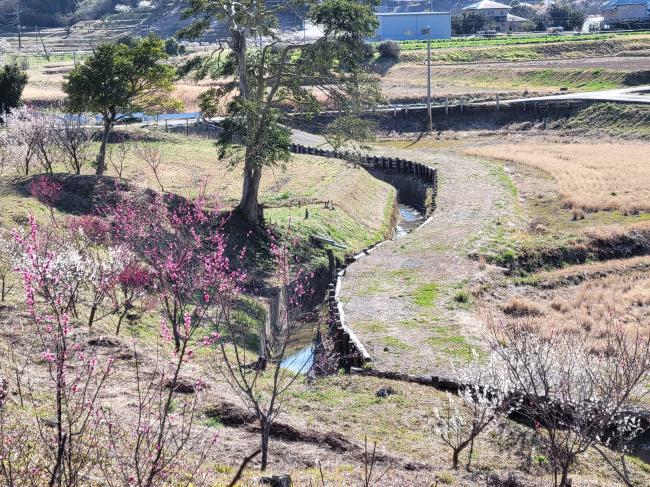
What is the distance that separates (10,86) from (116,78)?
15747 millimetres

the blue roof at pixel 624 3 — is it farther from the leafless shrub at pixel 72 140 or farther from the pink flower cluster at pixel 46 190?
the pink flower cluster at pixel 46 190

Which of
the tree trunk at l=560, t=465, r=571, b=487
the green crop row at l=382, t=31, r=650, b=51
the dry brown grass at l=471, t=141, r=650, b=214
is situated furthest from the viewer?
the green crop row at l=382, t=31, r=650, b=51

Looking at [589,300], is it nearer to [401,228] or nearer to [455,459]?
[455,459]

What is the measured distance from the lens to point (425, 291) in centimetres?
3008

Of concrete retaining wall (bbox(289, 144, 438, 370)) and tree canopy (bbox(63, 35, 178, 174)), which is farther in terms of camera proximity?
tree canopy (bbox(63, 35, 178, 174))

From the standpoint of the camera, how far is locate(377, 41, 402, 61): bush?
105 m

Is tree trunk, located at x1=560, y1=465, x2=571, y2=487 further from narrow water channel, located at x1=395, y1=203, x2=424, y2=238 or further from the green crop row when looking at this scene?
the green crop row

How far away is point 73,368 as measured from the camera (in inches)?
701

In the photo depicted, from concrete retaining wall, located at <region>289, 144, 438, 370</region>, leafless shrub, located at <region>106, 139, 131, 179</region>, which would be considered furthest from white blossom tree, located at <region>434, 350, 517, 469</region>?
leafless shrub, located at <region>106, 139, 131, 179</region>

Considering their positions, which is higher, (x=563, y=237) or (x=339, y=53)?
(x=339, y=53)

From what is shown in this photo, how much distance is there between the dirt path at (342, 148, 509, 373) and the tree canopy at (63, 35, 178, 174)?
473 inches

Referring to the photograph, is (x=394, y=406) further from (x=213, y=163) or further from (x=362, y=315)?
(x=213, y=163)

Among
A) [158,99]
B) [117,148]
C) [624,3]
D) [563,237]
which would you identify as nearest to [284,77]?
[158,99]

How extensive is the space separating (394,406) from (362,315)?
7.98 meters
